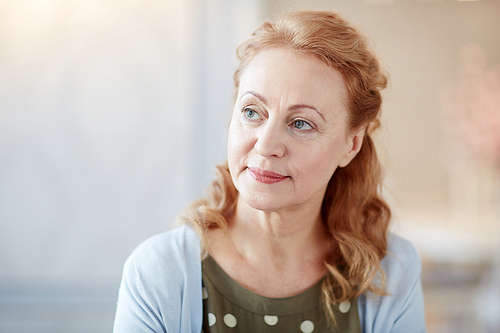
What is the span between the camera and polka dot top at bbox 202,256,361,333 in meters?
1.14

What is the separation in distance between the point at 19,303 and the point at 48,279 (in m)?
0.19

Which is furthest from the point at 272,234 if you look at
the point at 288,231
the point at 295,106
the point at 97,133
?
the point at 97,133

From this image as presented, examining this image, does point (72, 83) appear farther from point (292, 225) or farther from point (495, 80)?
point (495, 80)

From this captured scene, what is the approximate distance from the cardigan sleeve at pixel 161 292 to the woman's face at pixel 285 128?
279 millimetres

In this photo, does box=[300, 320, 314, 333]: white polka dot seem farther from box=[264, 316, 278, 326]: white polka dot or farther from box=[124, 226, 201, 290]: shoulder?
box=[124, 226, 201, 290]: shoulder

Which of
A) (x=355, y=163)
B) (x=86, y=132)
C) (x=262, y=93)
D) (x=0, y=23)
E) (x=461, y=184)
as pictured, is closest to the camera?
(x=262, y=93)

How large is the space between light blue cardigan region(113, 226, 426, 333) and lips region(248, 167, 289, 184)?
29 centimetres

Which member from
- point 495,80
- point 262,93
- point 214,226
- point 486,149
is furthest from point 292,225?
point 495,80

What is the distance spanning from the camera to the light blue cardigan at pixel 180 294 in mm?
1087

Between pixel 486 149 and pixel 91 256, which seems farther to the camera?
pixel 486 149

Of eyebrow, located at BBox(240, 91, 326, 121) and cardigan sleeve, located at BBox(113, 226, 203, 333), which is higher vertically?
eyebrow, located at BBox(240, 91, 326, 121)

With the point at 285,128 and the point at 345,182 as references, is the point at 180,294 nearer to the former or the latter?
the point at 285,128

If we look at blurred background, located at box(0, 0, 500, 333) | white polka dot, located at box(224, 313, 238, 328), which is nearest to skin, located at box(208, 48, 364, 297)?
white polka dot, located at box(224, 313, 238, 328)

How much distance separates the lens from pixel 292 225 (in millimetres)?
1248
